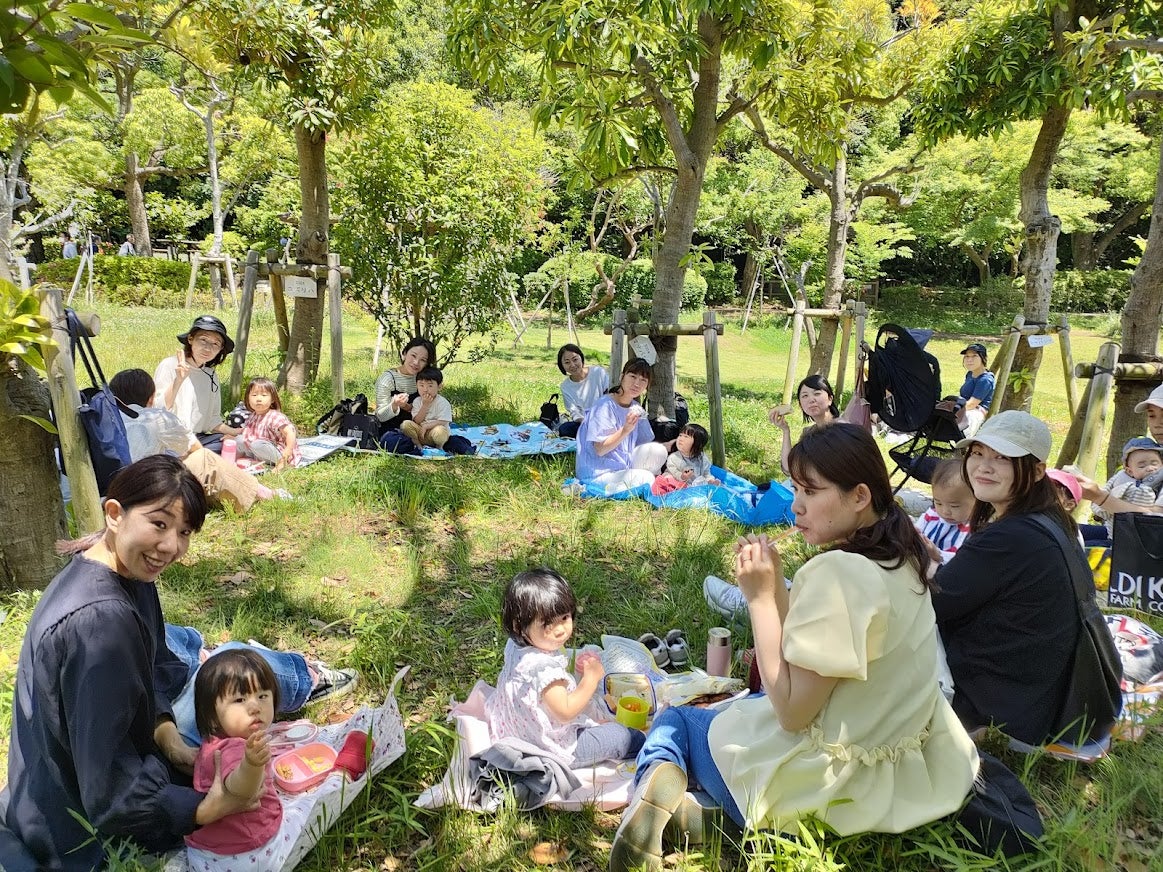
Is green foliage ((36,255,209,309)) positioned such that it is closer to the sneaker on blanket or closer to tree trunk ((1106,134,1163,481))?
the sneaker on blanket

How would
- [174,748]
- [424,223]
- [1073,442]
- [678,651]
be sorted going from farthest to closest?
[424,223] → [1073,442] → [678,651] → [174,748]

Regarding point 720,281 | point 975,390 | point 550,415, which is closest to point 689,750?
point 550,415

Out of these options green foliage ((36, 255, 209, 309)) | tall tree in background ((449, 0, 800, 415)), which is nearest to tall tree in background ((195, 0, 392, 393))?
tall tree in background ((449, 0, 800, 415))

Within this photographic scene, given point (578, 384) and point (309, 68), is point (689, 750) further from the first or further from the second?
point (309, 68)

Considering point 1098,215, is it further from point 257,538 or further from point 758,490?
point 257,538

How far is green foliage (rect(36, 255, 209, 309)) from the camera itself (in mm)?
19141

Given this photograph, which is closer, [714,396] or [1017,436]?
[1017,436]

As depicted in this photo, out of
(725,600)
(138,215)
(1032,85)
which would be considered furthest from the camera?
(138,215)

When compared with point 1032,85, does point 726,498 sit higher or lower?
lower

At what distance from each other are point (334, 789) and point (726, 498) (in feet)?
12.7

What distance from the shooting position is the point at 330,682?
3303mm

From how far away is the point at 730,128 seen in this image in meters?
14.4

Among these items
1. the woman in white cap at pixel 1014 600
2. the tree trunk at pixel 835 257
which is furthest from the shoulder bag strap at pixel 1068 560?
the tree trunk at pixel 835 257

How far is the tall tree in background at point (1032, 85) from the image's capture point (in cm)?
568
